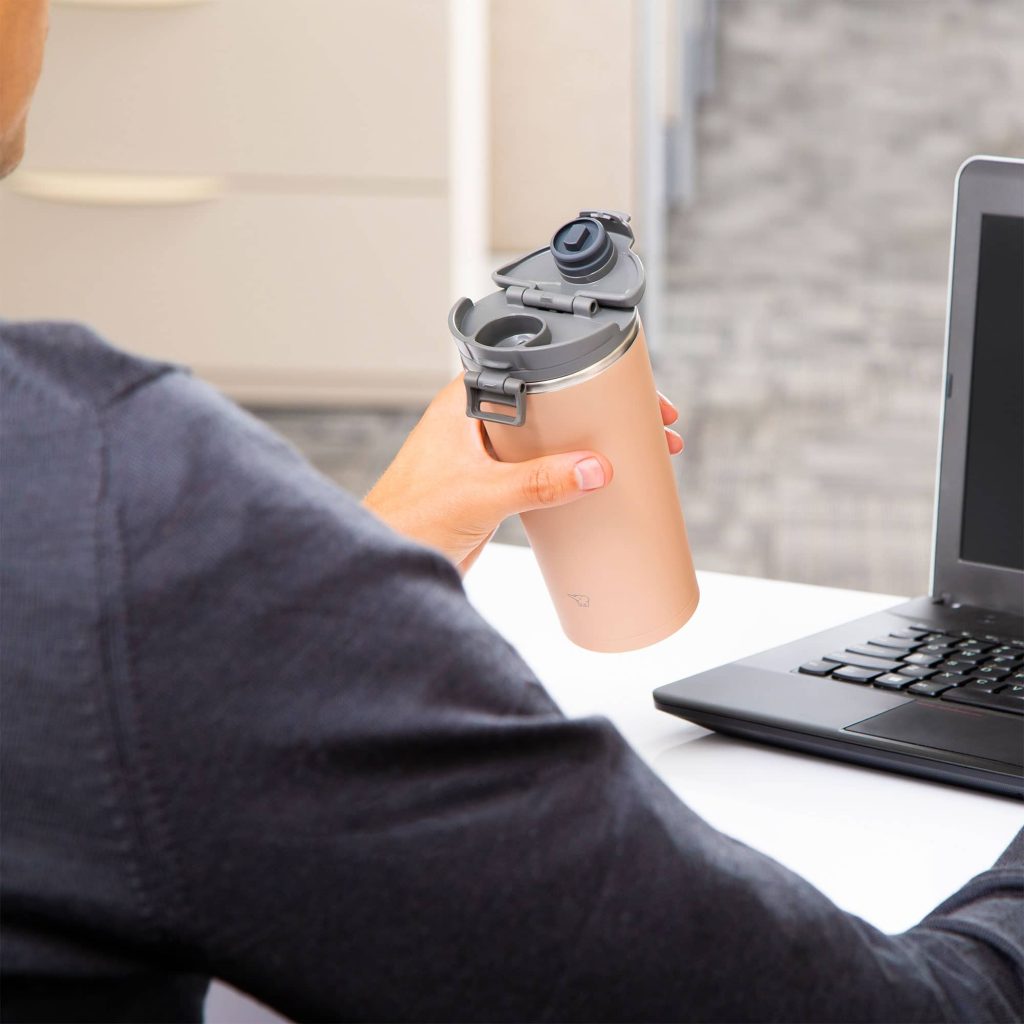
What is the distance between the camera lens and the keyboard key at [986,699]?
65cm

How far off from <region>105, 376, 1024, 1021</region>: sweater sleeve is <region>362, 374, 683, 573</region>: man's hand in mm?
231

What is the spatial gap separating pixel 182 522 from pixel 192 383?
0.04m

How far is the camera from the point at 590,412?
58cm

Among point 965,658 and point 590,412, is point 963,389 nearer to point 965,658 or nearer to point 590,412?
point 965,658

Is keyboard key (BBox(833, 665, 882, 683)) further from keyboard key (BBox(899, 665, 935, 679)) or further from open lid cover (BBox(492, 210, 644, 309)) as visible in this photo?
open lid cover (BBox(492, 210, 644, 309))

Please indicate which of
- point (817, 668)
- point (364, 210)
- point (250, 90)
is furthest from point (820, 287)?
point (817, 668)

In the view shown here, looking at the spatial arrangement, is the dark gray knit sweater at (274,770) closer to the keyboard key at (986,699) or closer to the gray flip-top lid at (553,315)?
the gray flip-top lid at (553,315)

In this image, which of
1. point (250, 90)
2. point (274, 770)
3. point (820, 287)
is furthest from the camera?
point (820, 287)

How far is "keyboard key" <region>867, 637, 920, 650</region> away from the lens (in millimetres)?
729

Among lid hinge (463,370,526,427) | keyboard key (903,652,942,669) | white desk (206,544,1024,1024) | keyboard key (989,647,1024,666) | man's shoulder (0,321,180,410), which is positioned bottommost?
white desk (206,544,1024,1024)

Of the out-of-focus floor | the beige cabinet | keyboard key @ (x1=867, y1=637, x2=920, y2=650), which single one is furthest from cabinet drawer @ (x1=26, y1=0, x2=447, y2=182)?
keyboard key @ (x1=867, y1=637, x2=920, y2=650)

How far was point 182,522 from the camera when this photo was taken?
0.31 meters

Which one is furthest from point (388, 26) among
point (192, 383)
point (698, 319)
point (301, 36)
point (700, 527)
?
point (192, 383)

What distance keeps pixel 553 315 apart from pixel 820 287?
3.08 m
